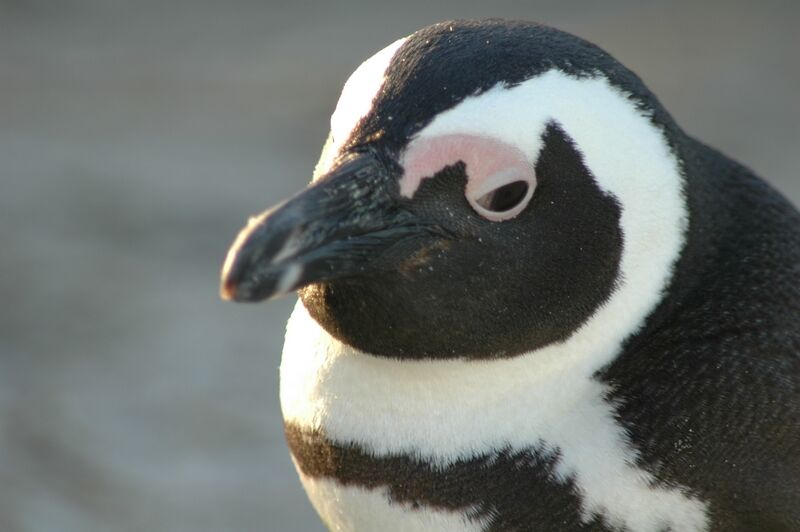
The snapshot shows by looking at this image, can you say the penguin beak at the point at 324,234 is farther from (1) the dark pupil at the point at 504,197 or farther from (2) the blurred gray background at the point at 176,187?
(2) the blurred gray background at the point at 176,187

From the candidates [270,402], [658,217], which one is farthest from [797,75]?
[658,217]

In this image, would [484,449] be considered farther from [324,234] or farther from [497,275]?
[324,234]

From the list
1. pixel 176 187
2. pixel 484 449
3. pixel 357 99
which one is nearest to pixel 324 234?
pixel 357 99

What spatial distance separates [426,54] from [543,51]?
0.15 m

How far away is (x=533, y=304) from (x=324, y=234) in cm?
29

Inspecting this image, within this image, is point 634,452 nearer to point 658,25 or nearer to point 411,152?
point 411,152

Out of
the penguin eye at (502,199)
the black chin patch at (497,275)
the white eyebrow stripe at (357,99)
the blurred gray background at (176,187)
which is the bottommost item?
the black chin patch at (497,275)

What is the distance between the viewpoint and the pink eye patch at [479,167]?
1.76 m

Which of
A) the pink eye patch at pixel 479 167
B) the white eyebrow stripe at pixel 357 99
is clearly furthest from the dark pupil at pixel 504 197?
the white eyebrow stripe at pixel 357 99

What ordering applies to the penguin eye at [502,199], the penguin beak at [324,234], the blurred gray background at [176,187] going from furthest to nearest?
1. the blurred gray background at [176,187]
2. the penguin eye at [502,199]
3. the penguin beak at [324,234]

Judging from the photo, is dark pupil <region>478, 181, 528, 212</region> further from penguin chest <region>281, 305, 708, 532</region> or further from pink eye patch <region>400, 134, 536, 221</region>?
penguin chest <region>281, 305, 708, 532</region>

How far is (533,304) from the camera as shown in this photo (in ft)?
6.03

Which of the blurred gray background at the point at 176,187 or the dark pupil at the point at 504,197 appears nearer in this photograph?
the dark pupil at the point at 504,197

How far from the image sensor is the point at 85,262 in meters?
4.47
